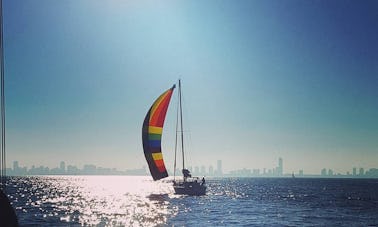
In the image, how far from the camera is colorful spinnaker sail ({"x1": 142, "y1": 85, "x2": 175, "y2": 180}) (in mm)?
59250

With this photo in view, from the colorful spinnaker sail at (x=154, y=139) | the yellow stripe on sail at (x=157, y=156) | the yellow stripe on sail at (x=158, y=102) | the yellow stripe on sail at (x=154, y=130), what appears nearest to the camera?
the colorful spinnaker sail at (x=154, y=139)

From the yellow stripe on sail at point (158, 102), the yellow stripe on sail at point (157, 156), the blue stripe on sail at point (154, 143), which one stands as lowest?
the yellow stripe on sail at point (157, 156)

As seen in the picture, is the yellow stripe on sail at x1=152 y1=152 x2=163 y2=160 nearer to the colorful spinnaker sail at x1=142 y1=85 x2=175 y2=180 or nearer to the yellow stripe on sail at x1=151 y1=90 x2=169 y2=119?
the colorful spinnaker sail at x1=142 y1=85 x2=175 y2=180

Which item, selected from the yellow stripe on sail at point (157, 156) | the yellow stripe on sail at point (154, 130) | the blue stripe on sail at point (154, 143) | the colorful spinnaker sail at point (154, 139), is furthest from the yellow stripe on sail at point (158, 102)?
the yellow stripe on sail at point (157, 156)

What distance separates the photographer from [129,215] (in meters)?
45.7

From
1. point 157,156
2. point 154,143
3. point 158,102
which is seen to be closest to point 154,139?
point 154,143

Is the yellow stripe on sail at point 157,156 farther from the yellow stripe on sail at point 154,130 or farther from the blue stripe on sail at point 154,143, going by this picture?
the yellow stripe on sail at point 154,130

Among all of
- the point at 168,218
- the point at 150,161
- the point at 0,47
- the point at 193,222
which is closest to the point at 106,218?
the point at 168,218

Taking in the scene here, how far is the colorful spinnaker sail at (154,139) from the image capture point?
59.2 m

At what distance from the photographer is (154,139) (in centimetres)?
5994

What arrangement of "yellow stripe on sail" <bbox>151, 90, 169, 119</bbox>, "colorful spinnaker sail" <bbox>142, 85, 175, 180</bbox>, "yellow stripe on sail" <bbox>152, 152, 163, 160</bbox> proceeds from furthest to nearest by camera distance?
"yellow stripe on sail" <bbox>151, 90, 169, 119</bbox>, "yellow stripe on sail" <bbox>152, 152, 163, 160</bbox>, "colorful spinnaker sail" <bbox>142, 85, 175, 180</bbox>

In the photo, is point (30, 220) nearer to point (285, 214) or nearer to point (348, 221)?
point (285, 214)

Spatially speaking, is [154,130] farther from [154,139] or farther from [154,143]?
[154,143]

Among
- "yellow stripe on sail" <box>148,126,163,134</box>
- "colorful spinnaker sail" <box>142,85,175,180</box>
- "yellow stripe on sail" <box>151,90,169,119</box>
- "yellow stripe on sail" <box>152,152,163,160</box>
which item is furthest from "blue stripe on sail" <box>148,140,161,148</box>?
"yellow stripe on sail" <box>151,90,169,119</box>
